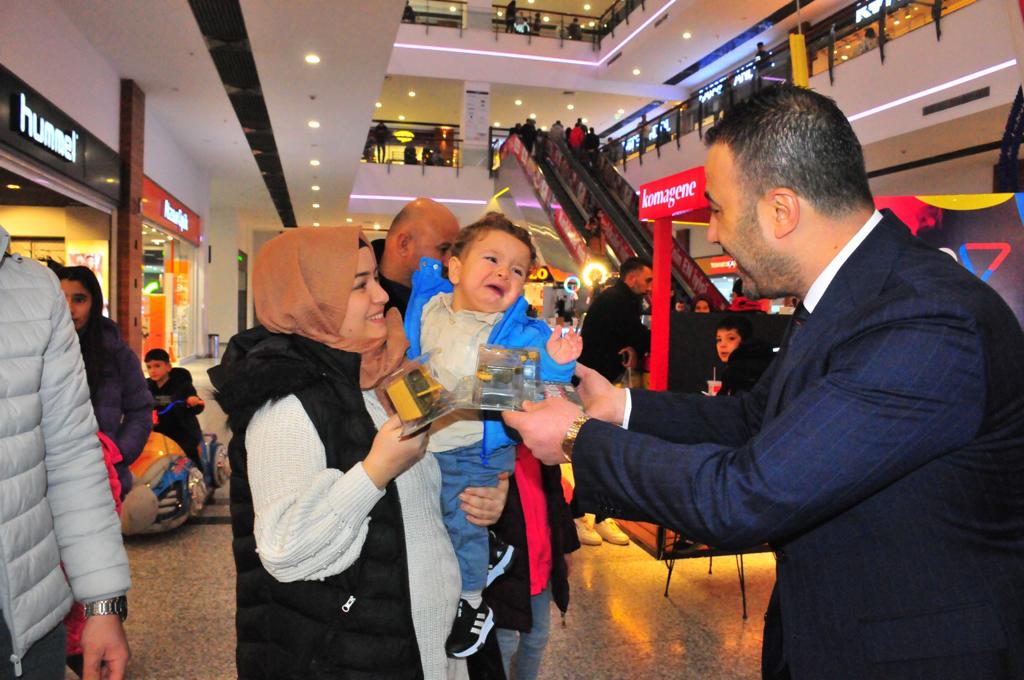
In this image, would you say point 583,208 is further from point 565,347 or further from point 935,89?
point 565,347

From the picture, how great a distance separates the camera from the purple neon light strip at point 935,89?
9797mm

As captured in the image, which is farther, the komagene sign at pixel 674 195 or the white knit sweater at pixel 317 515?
the komagene sign at pixel 674 195

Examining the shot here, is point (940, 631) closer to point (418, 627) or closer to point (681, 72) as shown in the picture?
point (418, 627)

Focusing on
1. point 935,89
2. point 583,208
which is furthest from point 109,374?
point 935,89

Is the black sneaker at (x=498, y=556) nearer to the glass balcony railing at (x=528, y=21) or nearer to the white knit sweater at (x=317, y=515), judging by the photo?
the white knit sweater at (x=317, y=515)

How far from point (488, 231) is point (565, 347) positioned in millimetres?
510

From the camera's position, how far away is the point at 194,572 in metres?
4.02

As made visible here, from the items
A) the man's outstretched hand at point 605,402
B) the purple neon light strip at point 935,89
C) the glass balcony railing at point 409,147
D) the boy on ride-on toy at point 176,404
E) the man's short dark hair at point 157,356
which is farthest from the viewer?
the glass balcony railing at point 409,147

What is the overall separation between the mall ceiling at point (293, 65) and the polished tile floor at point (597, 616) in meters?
5.37

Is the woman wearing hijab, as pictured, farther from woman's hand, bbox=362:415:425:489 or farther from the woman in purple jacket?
the woman in purple jacket

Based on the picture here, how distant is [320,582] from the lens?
1.42m

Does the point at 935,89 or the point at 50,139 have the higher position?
the point at 935,89

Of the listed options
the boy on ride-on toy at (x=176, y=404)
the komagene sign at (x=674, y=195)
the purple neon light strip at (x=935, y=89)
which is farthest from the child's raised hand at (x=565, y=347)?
→ the purple neon light strip at (x=935, y=89)

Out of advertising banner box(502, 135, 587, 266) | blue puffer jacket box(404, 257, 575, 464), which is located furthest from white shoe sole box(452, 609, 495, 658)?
advertising banner box(502, 135, 587, 266)
